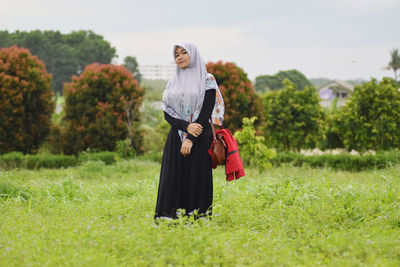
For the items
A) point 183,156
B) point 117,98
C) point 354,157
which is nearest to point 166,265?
point 183,156

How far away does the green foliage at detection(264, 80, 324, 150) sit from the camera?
10289mm

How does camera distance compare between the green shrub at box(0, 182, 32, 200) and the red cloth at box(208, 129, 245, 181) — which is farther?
the green shrub at box(0, 182, 32, 200)

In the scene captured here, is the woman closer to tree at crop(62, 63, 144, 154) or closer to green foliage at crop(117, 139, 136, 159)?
green foliage at crop(117, 139, 136, 159)

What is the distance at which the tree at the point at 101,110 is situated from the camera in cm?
964

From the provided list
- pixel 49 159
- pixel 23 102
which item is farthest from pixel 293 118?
pixel 23 102

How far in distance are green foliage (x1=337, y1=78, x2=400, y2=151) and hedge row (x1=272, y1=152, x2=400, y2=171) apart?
96cm

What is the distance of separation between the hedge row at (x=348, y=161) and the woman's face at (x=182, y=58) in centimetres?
509

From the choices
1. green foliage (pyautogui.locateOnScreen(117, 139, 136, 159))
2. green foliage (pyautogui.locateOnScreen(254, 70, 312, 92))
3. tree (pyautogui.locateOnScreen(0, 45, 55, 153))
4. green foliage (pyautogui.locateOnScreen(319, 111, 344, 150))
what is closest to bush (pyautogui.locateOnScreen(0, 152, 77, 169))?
tree (pyautogui.locateOnScreen(0, 45, 55, 153))

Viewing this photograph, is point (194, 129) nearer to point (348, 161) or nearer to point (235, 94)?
point (235, 94)

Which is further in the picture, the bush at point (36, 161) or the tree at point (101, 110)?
the tree at point (101, 110)

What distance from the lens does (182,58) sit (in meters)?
3.98

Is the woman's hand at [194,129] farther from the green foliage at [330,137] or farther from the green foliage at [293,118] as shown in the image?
the green foliage at [330,137]

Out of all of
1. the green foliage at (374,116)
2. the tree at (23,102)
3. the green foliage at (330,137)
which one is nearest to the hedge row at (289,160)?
the tree at (23,102)

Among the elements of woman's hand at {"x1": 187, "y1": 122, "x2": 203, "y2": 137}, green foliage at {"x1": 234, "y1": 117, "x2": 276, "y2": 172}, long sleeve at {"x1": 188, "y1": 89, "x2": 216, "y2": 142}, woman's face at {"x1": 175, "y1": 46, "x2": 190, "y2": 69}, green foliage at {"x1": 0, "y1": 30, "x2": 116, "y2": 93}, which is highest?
green foliage at {"x1": 0, "y1": 30, "x2": 116, "y2": 93}
